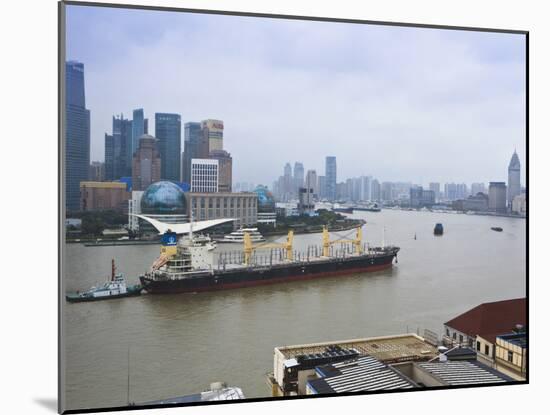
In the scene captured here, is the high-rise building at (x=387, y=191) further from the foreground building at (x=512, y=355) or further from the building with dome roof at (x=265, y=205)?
the foreground building at (x=512, y=355)

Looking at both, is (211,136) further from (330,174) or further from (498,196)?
(498,196)

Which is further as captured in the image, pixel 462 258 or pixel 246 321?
pixel 462 258

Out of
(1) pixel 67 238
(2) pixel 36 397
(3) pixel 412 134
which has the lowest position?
(2) pixel 36 397

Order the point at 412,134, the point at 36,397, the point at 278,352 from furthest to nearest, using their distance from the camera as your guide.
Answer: the point at 412,134, the point at 278,352, the point at 36,397

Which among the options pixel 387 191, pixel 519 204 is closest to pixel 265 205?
pixel 387 191

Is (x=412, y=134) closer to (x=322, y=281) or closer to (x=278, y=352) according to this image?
(x=322, y=281)

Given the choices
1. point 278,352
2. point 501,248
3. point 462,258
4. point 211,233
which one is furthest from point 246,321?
point 501,248

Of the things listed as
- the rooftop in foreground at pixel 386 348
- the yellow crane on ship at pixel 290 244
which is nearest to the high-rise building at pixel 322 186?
the yellow crane on ship at pixel 290 244
